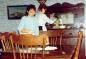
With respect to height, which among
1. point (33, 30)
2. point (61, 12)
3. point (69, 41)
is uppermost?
point (61, 12)

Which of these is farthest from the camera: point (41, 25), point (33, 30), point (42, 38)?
point (41, 25)

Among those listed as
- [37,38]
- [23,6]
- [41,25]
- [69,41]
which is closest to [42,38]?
[37,38]

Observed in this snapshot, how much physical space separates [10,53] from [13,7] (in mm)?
3674

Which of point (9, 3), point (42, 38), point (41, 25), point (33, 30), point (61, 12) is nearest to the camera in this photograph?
point (42, 38)

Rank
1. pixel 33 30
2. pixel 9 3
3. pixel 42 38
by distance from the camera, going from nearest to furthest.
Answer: pixel 42 38 → pixel 33 30 → pixel 9 3

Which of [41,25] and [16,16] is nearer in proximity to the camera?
[41,25]

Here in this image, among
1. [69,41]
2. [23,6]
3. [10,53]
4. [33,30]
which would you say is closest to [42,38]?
[10,53]

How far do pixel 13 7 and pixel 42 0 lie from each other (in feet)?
2.67

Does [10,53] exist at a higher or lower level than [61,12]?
lower

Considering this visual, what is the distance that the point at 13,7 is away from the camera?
6156 millimetres

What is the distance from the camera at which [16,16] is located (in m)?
6.15

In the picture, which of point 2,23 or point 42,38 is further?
point 2,23

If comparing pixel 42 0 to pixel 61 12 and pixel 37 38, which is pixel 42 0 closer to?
pixel 61 12

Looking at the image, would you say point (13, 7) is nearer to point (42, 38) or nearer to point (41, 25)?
point (41, 25)
